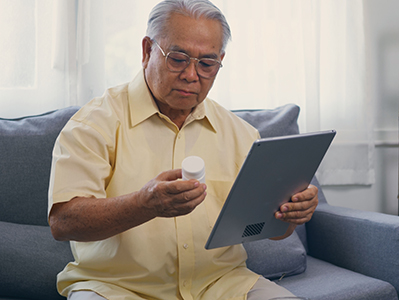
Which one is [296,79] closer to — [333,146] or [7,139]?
[333,146]

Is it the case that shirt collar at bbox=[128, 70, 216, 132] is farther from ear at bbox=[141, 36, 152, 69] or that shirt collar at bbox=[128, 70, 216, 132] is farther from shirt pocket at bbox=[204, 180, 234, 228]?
shirt pocket at bbox=[204, 180, 234, 228]

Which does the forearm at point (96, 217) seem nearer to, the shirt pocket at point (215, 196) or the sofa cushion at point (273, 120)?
the shirt pocket at point (215, 196)

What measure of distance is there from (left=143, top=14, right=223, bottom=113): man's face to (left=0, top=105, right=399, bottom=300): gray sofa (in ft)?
1.64

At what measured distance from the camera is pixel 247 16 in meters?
2.00

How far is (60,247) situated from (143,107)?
568mm

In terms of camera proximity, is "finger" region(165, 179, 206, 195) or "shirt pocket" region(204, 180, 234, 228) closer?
"finger" region(165, 179, 206, 195)

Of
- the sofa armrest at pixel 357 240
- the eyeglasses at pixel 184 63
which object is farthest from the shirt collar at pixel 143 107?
the sofa armrest at pixel 357 240

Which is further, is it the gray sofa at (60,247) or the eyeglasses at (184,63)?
the gray sofa at (60,247)

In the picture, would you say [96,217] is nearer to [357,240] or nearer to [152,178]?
[152,178]

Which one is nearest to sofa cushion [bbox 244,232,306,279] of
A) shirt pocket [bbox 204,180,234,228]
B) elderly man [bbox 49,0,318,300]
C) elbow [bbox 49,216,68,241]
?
elderly man [bbox 49,0,318,300]

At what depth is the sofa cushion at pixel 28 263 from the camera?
122 cm

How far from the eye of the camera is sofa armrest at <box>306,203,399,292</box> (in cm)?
138

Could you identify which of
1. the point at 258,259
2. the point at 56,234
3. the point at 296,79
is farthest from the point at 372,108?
the point at 56,234

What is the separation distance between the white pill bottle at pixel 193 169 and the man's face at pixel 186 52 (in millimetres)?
324
